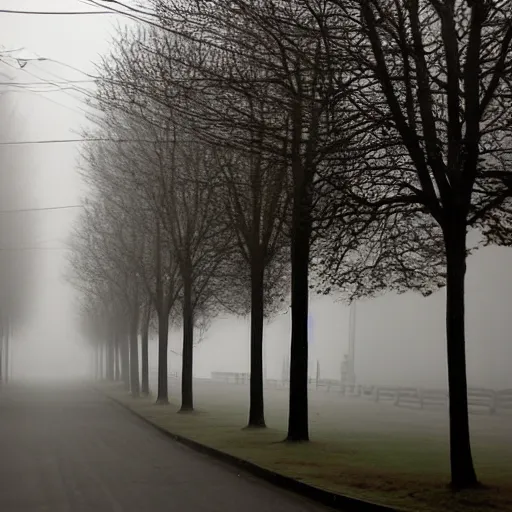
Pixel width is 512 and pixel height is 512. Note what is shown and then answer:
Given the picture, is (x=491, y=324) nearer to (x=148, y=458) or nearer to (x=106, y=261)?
(x=106, y=261)

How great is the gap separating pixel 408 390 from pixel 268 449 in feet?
74.5

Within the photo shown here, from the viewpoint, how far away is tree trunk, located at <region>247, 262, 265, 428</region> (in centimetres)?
2373

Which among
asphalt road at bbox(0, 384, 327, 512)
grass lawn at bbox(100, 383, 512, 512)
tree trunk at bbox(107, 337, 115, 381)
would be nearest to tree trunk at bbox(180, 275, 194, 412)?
grass lawn at bbox(100, 383, 512, 512)

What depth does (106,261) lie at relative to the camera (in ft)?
155

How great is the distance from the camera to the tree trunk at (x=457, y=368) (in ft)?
39.7

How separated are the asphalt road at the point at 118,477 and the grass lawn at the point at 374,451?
0.86 meters

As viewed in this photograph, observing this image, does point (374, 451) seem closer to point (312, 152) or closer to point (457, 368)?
point (457, 368)

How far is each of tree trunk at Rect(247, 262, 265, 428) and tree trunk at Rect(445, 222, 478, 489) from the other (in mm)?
11583

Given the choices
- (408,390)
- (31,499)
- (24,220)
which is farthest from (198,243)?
(24,220)

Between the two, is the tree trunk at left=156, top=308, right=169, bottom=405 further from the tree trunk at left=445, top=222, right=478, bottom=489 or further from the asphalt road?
the tree trunk at left=445, top=222, right=478, bottom=489

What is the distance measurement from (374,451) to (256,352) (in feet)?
22.7

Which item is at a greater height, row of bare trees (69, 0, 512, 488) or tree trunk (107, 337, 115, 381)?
row of bare trees (69, 0, 512, 488)

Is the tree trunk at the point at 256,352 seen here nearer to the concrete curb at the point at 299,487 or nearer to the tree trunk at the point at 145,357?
the concrete curb at the point at 299,487

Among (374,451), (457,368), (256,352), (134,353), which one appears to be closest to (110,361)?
(134,353)
